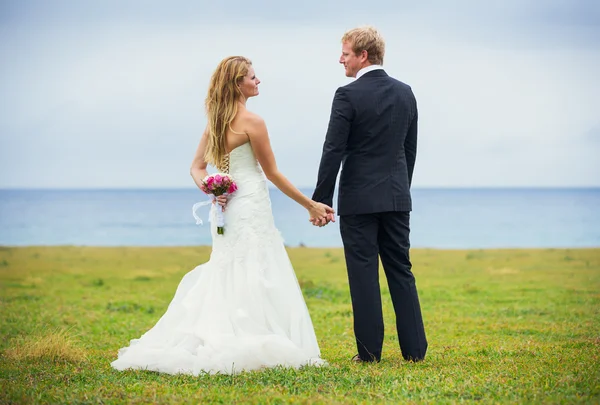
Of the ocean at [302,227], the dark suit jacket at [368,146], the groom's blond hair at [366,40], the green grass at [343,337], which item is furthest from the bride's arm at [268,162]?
the ocean at [302,227]

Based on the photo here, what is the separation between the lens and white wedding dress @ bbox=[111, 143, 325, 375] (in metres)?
7.06

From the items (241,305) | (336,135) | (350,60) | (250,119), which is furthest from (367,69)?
(241,305)

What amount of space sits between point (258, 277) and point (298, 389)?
1.45 metres

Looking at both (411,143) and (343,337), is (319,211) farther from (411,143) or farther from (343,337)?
(343,337)

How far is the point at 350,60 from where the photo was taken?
7.27 meters

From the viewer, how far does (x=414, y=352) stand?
24.7 ft

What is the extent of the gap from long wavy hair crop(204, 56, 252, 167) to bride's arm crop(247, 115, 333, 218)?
0.22 m

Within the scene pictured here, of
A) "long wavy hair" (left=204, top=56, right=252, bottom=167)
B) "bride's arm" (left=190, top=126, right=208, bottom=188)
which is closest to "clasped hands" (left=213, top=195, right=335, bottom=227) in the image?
"bride's arm" (left=190, top=126, right=208, bottom=188)

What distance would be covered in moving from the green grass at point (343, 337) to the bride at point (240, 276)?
0.33m

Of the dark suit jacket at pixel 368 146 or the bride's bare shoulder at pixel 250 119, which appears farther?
the bride's bare shoulder at pixel 250 119

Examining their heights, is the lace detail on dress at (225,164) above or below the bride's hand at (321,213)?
above

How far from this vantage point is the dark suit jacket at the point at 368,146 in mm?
7145

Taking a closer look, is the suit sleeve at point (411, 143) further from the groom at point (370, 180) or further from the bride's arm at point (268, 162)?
the bride's arm at point (268, 162)

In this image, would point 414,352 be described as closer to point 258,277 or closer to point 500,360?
point 500,360
